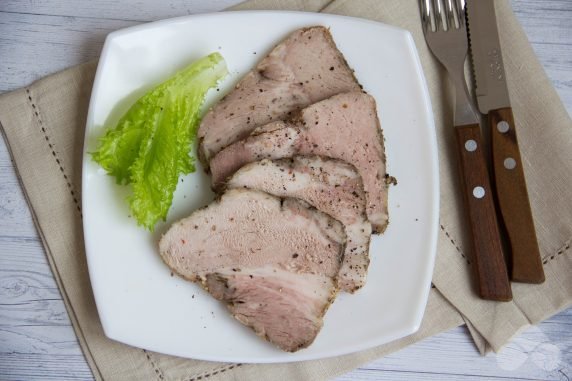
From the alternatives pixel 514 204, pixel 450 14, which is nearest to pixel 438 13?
pixel 450 14

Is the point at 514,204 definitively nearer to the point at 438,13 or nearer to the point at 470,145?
the point at 470,145

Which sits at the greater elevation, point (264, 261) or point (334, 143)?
point (334, 143)

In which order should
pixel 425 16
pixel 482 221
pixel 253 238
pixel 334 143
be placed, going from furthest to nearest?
pixel 425 16 < pixel 482 221 < pixel 334 143 < pixel 253 238

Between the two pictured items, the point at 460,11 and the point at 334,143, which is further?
the point at 460,11

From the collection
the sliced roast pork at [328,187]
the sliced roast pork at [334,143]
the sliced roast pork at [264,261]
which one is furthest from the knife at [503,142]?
the sliced roast pork at [264,261]

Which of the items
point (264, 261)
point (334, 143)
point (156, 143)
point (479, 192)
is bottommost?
point (479, 192)

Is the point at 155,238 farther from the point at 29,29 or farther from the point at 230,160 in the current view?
the point at 29,29

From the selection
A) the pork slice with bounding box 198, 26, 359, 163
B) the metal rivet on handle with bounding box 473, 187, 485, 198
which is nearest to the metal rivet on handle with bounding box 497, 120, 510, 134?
the metal rivet on handle with bounding box 473, 187, 485, 198
